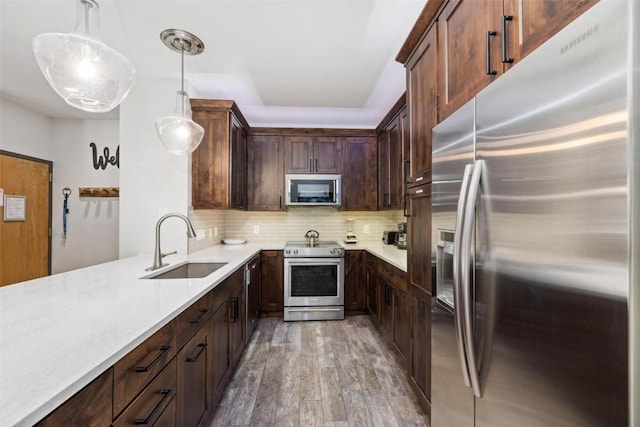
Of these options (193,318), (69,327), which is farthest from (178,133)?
(69,327)

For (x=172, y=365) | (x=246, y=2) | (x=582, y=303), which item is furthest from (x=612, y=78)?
(x=246, y=2)

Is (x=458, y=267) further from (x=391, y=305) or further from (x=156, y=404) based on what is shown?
(x=391, y=305)

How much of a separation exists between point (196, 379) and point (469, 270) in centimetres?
141

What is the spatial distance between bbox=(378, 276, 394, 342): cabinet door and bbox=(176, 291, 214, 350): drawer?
161cm

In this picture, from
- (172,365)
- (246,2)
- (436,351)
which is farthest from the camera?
(246,2)

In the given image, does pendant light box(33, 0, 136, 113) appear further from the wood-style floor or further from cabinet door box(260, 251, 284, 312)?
cabinet door box(260, 251, 284, 312)

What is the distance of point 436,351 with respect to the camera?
52.2 inches

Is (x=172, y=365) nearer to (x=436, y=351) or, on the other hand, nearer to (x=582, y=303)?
(x=436, y=351)

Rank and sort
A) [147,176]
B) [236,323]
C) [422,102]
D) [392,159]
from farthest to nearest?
[392,159] → [147,176] → [236,323] → [422,102]

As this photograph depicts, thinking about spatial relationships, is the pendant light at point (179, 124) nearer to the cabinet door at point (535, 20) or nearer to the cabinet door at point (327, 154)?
the cabinet door at point (327, 154)

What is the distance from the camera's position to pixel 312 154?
12.2 ft

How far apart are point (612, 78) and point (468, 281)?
66cm

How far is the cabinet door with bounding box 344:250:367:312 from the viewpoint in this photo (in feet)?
11.4

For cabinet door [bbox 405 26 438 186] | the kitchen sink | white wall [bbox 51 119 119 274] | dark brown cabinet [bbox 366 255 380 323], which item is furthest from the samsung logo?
white wall [bbox 51 119 119 274]
